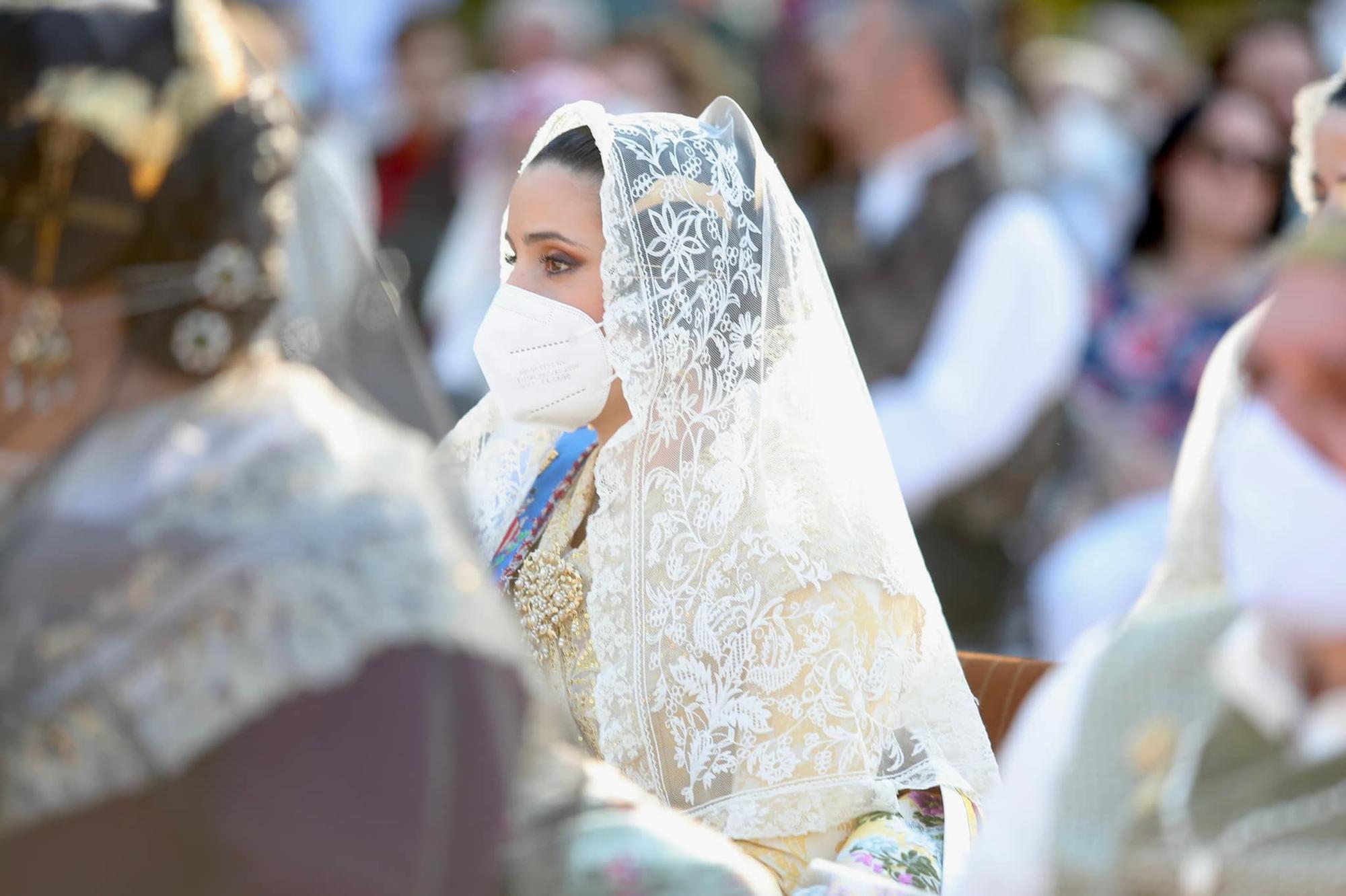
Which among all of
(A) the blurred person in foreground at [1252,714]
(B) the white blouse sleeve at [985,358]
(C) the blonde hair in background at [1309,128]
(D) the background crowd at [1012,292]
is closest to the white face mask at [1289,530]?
(A) the blurred person in foreground at [1252,714]

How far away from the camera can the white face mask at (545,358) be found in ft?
10.5

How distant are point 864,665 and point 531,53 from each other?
6.26 m

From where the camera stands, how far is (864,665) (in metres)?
2.97

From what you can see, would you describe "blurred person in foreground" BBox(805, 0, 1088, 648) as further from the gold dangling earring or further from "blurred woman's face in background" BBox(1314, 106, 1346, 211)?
the gold dangling earring

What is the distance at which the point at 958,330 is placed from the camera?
17.9ft

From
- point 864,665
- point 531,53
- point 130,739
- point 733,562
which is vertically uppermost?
point 531,53

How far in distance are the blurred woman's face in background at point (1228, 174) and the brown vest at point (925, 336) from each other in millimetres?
570

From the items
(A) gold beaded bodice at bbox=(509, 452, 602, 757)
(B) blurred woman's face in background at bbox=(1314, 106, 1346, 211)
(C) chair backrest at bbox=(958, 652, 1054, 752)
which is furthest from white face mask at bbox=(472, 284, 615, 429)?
(B) blurred woman's face in background at bbox=(1314, 106, 1346, 211)

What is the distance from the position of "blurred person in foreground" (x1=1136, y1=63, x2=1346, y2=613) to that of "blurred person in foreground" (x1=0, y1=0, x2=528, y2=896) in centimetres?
89

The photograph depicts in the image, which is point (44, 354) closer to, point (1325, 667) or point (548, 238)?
point (1325, 667)

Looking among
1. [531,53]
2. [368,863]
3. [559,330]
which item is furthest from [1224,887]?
[531,53]

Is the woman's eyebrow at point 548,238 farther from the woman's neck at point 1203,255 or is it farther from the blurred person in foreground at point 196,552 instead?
the woman's neck at point 1203,255

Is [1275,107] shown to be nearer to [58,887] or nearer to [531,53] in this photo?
[531,53]

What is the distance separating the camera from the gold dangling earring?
1888 mm
